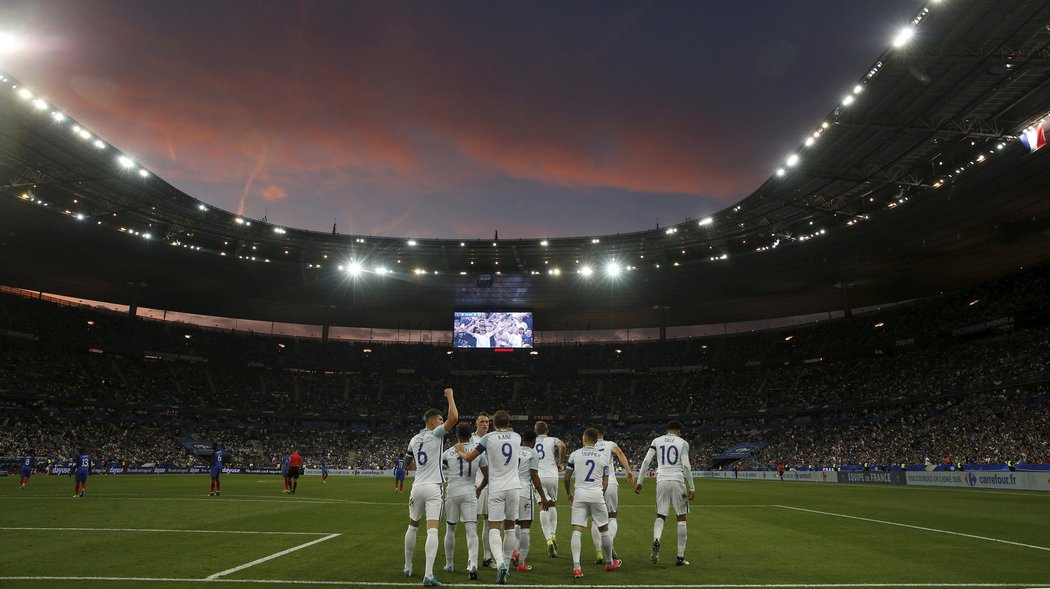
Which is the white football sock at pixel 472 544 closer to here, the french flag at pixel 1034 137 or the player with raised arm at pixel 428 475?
the player with raised arm at pixel 428 475

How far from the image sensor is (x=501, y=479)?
923 cm

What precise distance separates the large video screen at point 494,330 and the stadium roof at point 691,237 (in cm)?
261

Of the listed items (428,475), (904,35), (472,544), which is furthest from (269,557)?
(904,35)

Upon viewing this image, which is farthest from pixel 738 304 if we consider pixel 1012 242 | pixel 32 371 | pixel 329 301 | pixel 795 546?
pixel 32 371

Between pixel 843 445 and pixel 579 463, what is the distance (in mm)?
51005

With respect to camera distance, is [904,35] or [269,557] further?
[904,35]

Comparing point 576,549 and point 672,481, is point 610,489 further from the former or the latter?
point 576,549

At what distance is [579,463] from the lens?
1021cm

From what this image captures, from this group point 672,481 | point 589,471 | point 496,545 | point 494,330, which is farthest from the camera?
point 494,330

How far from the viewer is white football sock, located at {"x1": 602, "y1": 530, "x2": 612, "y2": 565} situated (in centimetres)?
1000

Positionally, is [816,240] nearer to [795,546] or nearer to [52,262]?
[795,546]

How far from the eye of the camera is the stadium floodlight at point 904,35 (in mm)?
24133

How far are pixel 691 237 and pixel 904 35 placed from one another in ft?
81.8

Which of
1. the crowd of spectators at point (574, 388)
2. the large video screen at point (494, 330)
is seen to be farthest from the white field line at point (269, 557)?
the large video screen at point (494, 330)
